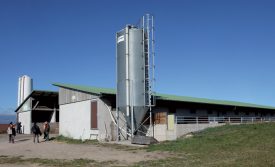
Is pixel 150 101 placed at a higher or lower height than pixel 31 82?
lower

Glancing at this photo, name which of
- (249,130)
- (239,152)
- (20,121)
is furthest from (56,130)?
(239,152)

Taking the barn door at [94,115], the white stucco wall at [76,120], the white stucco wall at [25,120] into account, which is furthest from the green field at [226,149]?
the white stucco wall at [25,120]

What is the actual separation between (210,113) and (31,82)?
29013mm

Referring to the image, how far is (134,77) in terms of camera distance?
29016mm

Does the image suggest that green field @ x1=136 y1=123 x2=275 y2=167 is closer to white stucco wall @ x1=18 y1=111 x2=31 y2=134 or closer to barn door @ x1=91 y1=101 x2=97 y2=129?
barn door @ x1=91 y1=101 x2=97 y2=129

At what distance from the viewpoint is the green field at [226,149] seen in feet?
52.3

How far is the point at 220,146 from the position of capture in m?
21.3

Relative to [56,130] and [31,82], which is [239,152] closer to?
[56,130]

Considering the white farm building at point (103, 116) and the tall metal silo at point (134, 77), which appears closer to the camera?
the tall metal silo at point (134, 77)

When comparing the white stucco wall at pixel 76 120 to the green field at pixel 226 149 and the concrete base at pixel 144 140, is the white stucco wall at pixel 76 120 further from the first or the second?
the green field at pixel 226 149

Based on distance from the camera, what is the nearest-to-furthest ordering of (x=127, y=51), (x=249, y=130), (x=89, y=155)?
(x=89, y=155) → (x=249, y=130) → (x=127, y=51)

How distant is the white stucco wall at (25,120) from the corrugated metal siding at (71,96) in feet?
37.9

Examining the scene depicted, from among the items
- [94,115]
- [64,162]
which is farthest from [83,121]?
[64,162]

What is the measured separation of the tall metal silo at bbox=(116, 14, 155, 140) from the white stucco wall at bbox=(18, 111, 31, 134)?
68.4 feet
